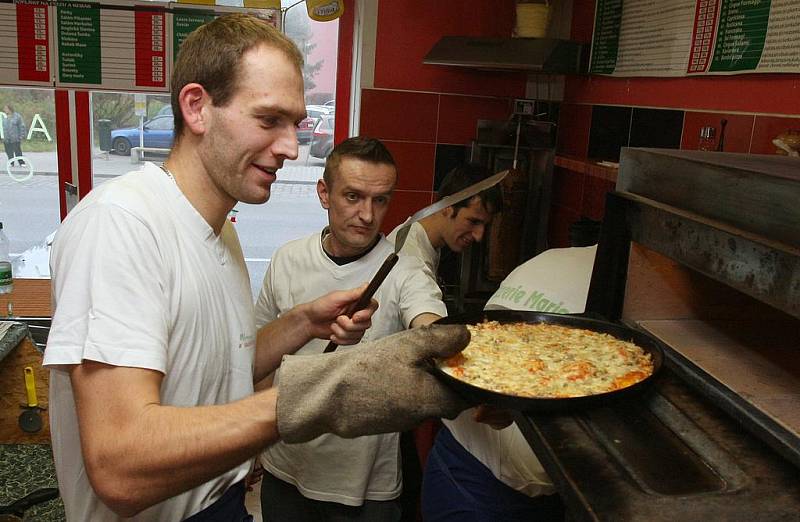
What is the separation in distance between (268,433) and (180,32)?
9.89 ft

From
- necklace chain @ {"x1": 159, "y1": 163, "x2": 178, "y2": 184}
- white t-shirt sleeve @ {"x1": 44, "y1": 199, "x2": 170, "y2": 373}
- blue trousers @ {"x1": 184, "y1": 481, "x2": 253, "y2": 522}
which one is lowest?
blue trousers @ {"x1": 184, "y1": 481, "x2": 253, "y2": 522}

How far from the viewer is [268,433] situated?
3.47 feet

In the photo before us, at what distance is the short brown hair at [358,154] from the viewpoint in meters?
2.13

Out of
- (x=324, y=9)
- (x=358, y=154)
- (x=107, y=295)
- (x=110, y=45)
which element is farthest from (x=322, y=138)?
(x=107, y=295)

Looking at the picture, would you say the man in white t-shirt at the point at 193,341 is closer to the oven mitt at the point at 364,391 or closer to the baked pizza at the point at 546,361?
the oven mitt at the point at 364,391

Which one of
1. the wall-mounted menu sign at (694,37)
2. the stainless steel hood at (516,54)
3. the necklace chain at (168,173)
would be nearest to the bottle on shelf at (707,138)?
the wall-mounted menu sign at (694,37)

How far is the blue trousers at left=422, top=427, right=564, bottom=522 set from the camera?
72.5 inches

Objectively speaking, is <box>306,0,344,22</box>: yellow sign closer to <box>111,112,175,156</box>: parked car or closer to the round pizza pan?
<box>111,112,175,156</box>: parked car

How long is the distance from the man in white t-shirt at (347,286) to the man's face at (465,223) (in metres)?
0.53

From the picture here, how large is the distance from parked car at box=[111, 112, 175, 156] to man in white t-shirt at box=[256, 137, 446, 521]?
189cm

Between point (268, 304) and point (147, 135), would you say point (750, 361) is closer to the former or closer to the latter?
point (268, 304)

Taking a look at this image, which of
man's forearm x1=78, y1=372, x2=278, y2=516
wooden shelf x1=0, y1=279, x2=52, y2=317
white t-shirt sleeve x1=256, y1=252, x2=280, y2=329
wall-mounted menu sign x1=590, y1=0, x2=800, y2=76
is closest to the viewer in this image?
man's forearm x1=78, y1=372, x2=278, y2=516

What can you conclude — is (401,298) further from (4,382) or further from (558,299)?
(4,382)

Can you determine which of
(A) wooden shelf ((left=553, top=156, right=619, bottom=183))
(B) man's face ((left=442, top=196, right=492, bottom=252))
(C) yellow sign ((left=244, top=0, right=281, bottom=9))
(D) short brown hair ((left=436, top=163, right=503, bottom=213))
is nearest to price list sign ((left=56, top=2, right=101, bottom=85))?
(C) yellow sign ((left=244, top=0, right=281, bottom=9))
